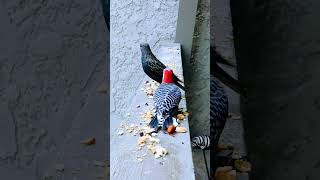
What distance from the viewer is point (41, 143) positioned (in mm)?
3027

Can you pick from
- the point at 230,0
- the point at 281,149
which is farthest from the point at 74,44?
the point at 281,149

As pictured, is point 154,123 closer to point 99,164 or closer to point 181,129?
point 181,129

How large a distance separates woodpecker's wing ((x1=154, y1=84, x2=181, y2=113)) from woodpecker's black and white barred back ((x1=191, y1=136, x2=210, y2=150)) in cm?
15

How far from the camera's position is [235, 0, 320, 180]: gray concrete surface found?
9.15 ft

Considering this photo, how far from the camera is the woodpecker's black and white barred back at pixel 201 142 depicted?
4.61 ft

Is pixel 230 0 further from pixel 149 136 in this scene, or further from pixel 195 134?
pixel 149 136

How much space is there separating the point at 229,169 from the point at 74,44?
132cm

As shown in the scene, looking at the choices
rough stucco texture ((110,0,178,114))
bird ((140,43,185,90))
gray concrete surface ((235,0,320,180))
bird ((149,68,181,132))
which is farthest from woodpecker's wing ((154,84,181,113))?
gray concrete surface ((235,0,320,180))

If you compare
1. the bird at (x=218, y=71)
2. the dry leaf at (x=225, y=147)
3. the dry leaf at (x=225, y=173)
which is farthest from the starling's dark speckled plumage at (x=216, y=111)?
the dry leaf at (x=225, y=147)

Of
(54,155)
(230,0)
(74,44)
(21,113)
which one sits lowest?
(54,155)

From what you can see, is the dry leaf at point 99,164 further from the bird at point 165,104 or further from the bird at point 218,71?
the bird at point 165,104

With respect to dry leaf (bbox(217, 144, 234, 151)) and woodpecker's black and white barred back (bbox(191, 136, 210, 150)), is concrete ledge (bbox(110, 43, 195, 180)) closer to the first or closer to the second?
woodpecker's black and white barred back (bbox(191, 136, 210, 150))

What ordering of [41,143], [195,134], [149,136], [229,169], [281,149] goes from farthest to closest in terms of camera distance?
[41,143]
[281,149]
[229,169]
[195,134]
[149,136]

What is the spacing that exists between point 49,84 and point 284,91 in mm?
1206
